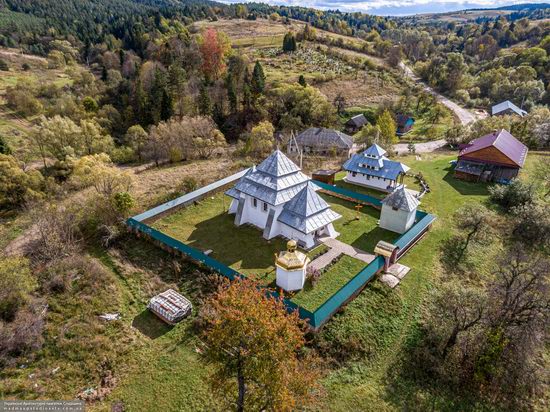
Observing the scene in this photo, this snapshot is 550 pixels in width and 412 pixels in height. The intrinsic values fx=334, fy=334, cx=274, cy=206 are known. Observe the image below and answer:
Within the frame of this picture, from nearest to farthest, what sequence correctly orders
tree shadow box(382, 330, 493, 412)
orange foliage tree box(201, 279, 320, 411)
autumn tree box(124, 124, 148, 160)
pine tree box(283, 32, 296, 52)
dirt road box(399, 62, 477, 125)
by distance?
1. orange foliage tree box(201, 279, 320, 411)
2. tree shadow box(382, 330, 493, 412)
3. autumn tree box(124, 124, 148, 160)
4. dirt road box(399, 62, 477, 125)
5. pine tree box(283, 32, 296, 52)

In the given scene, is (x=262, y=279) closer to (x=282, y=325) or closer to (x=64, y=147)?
(x=282, y=325)

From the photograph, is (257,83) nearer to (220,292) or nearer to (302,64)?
(302,64)

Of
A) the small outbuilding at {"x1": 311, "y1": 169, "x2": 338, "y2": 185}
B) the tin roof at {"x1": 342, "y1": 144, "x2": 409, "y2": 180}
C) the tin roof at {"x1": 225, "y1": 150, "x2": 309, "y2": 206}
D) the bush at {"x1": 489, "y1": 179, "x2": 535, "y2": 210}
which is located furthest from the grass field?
the small outbuilding at {"x1": 311, "y1": 169, "x2": 338, "y2": 185}

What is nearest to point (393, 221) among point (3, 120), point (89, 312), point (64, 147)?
point (89, 312)

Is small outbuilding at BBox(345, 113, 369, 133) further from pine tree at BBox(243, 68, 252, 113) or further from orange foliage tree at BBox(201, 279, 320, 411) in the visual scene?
orange foliage tree at BBox(201, 279, 320, 411)

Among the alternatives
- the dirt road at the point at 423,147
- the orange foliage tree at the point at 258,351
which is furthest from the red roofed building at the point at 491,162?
the orange foliage tree at the point at 258,351
